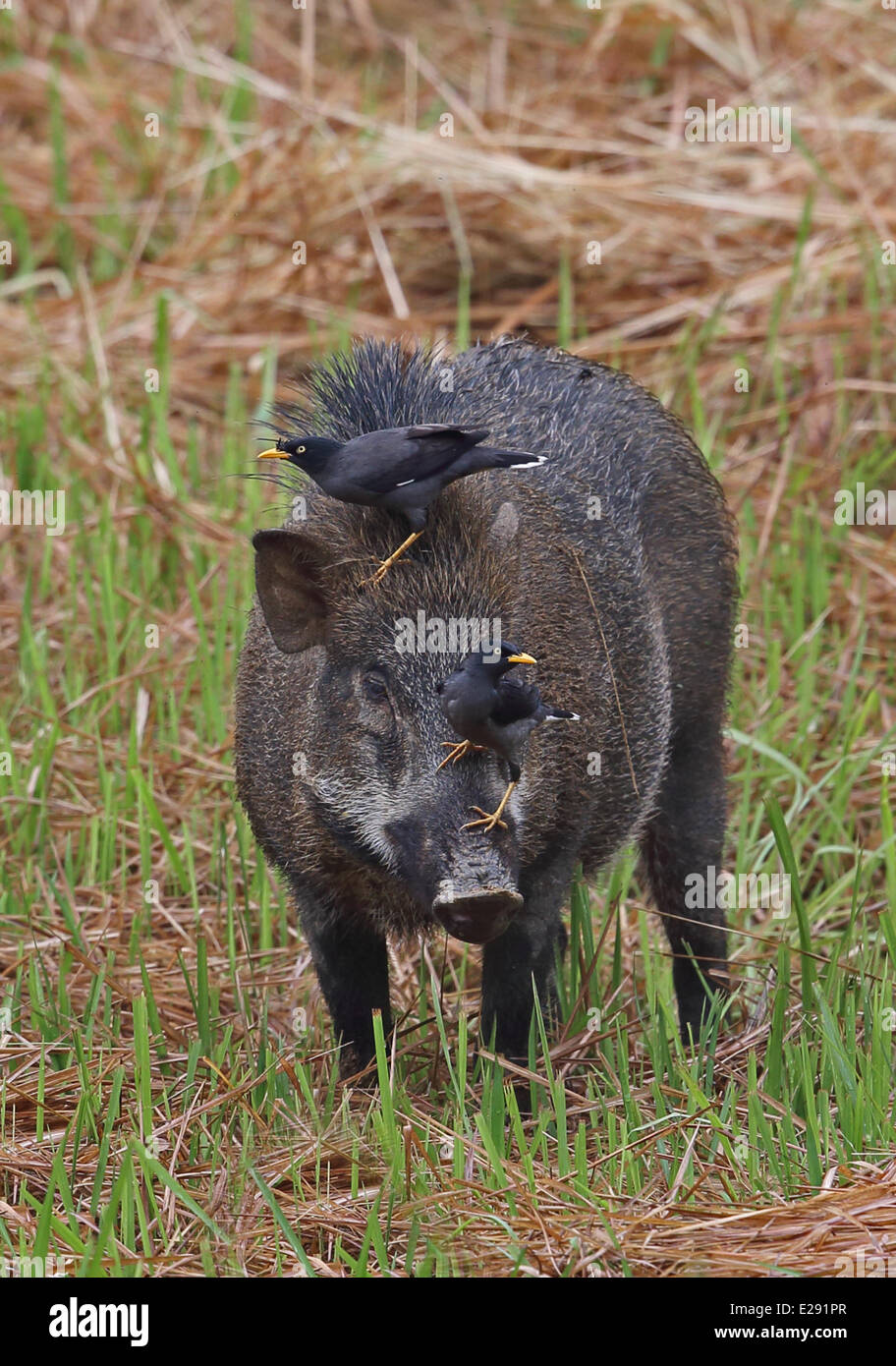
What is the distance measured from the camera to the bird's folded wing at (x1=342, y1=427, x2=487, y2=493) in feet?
12.3

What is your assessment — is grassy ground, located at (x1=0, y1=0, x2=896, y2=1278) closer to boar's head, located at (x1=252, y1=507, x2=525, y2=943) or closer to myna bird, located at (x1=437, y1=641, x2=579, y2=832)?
boar's head, located at (x1=252, y1=507, x2=525, y2=943)

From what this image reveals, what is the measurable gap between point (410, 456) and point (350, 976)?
52.6 inches

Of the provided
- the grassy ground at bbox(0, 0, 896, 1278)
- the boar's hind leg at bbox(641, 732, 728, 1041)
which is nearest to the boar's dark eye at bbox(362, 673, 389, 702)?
the grassy ground at bbox(0, 0, 896, 1278)

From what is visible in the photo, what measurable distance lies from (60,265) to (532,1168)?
266 inches

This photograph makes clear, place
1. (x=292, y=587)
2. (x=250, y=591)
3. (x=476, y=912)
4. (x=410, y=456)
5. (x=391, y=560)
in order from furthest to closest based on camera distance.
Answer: (x=250, y=591), (x=292, y=587), (x=391, y=560), (x=410, y=456), (x=476, y=912)

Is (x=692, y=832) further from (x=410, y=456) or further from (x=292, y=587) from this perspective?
(x=410, y=456)

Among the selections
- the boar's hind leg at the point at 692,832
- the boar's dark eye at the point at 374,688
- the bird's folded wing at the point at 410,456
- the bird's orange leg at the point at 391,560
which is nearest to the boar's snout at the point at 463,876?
the boar's dark eye at the point at 374,688

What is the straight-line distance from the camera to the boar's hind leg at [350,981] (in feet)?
14.5

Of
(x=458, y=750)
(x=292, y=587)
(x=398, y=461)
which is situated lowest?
(x=458, y=750)

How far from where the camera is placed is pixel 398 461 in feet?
12.4

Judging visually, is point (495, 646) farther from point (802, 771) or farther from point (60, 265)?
point (60, 265)

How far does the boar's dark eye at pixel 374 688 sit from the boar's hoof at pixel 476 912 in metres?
0.54

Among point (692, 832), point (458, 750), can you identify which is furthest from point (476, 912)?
point (692, 832)

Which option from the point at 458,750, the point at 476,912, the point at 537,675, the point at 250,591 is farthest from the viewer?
the point at 250,591
